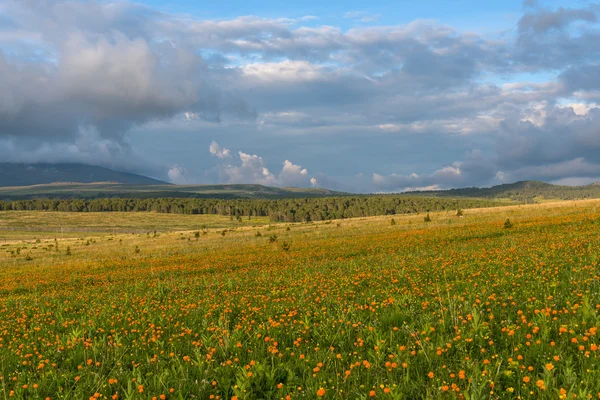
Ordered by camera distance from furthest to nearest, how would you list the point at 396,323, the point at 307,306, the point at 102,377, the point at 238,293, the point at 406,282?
the point at 238,293 → the point at 406,282 → the point at 307,306 → the point at 396,323 → the point at 102,377

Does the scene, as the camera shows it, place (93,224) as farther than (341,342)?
Yes

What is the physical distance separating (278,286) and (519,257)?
8.53 m

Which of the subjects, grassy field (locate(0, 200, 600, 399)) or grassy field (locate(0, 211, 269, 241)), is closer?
grassy field (locate(0, 200, 600, 399))

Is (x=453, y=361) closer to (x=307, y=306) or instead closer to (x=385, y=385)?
(x=385, y=385)

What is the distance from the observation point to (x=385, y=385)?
493 centimetres

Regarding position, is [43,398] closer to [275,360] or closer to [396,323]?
[275,360]

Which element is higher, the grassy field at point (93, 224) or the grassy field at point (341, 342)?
the grassy field at point (341, 342)

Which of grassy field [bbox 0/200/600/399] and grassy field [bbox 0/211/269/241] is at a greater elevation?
grassy field [bbox 0/200/600/399]

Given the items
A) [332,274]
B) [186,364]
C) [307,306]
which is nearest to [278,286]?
[332,274]

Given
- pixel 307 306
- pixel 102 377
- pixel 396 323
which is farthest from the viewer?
pixel 307 306

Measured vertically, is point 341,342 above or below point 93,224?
above

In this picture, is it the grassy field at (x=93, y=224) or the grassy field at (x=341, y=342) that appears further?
the grassy field at (x=93, y=224)

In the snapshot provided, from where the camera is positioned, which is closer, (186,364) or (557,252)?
(186,364)

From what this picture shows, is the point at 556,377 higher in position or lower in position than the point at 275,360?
higher
